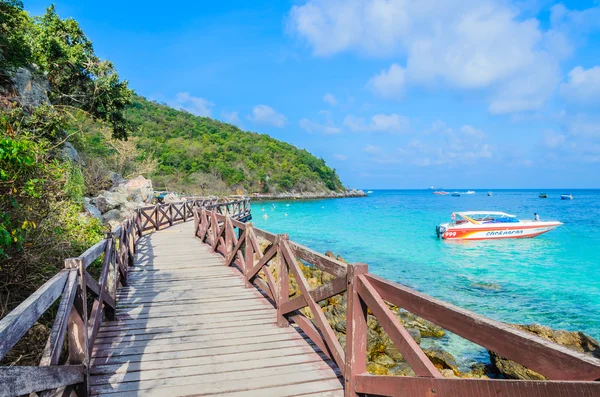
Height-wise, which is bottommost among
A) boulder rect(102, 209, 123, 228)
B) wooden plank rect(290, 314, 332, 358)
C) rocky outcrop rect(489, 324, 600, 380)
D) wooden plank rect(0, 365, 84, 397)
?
rocky outcrop rect(489, 324, 600, 380)

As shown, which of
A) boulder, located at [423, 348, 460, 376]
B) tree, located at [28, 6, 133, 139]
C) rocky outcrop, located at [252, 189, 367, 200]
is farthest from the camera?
rocky outcrop, located at [252, 189, 367, 200]

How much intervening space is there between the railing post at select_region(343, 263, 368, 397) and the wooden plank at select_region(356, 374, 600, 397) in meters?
0.12

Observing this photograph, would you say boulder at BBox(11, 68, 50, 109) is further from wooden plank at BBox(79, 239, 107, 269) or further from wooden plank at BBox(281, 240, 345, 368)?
wooden plank at BBox(281, 240, 345, 368)

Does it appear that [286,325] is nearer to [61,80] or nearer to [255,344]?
[255,344]

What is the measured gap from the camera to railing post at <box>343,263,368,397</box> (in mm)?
2826

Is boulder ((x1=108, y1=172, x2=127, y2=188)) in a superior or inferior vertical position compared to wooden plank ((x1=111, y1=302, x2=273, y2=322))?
superior

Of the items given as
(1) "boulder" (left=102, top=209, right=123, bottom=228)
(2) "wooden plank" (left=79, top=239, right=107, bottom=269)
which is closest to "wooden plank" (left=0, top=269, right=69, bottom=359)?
(2) "wooden plank" (left=79, top=239, right=107, bottom=269)

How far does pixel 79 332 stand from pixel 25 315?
1100 mm

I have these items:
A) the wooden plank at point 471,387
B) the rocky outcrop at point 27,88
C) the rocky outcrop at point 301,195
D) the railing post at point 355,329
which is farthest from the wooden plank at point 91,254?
the rocky outcrop at point 301,195

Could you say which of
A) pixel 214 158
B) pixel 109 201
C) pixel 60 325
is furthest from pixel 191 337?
pixel 214 158

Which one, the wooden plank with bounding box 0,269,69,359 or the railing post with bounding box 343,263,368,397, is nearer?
the wooden plank with bounding box 0,269,69,359

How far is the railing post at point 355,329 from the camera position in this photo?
283 centimetres

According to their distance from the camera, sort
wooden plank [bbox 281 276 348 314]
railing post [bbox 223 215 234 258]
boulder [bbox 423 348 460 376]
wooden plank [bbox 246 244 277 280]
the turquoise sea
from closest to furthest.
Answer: wooden plank [bbox 281 276 348 314], wooden plank [bbox 246 244 277 280], boulder [bbox 423 348 460 376], railing post [bbox 223 215 234 258], the turquoise sea

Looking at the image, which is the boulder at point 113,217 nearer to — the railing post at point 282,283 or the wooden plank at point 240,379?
the railing post at point 282,283
